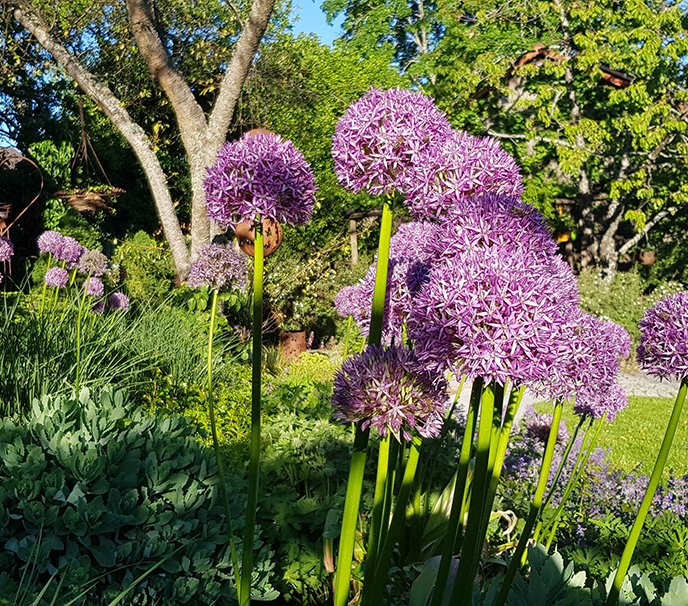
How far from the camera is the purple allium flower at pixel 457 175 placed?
146cm

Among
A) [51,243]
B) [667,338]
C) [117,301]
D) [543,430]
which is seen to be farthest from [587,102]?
[667,338]

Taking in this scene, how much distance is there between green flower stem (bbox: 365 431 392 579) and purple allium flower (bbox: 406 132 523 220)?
564 mm

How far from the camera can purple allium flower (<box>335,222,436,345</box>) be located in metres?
1.74

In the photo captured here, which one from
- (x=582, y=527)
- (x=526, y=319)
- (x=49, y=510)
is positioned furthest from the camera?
(x=582, y=527)

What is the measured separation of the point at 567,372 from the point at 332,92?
44.8 feet

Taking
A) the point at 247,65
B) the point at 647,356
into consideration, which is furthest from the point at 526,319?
the point at 247,65

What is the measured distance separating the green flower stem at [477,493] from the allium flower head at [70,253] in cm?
360

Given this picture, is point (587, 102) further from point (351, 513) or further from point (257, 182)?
point (351, 513)

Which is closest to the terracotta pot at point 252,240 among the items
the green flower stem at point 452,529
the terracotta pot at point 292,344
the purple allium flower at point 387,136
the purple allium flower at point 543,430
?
the purple allium flower at point 387,136

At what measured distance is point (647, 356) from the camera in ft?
5.80

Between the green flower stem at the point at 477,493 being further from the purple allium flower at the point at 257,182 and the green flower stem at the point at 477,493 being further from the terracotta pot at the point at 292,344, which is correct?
the terracotta pot at the point at 292,344

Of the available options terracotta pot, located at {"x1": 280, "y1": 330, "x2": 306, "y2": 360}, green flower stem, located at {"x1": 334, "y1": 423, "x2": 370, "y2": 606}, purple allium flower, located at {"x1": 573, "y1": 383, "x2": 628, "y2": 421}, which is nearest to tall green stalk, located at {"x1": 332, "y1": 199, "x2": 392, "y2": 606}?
green flower stem, located at {"x1": 334, "y1": 423, "x2": 370, "y2": 606}

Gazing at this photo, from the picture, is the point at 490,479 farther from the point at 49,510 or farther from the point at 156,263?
the point at 156,263

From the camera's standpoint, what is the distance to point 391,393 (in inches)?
53.1
